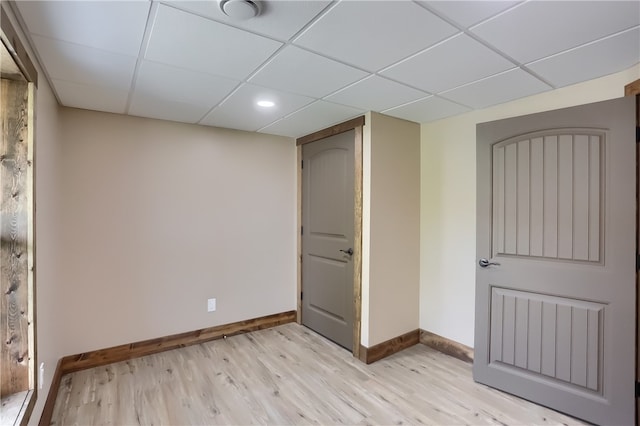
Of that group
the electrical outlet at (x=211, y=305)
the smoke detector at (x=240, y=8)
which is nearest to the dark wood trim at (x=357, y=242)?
the electrical outlet at (x=211, y=305)

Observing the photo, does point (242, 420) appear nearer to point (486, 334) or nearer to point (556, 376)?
point (486, 334)

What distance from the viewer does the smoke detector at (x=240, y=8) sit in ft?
4.25

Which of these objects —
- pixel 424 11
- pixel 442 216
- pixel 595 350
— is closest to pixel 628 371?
pixel 595 350

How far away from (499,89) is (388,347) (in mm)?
2347

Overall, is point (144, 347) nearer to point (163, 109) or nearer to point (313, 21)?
point (163, 109)

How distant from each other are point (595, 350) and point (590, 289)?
385 mm

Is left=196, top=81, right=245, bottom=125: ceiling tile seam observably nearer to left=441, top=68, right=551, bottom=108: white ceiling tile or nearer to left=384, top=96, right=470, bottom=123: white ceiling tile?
left=384, top=96, right=470, bottom=123: white ceiling tile

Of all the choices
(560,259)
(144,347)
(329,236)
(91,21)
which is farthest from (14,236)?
(560,259)

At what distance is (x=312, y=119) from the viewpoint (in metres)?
3.02

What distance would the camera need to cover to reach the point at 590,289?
2.03 metres

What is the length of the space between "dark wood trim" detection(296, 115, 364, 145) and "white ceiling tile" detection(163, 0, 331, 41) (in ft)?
4.71

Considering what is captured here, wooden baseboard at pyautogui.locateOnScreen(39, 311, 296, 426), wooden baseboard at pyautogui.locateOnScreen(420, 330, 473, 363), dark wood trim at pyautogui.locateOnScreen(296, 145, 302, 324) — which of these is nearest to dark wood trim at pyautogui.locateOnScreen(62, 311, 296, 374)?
wooden baseboard at pyautogui.locateOnScreen(39, 311, 296, 426)

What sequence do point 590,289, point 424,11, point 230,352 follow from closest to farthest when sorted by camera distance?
point 424,11
point 590,289
point 230,352

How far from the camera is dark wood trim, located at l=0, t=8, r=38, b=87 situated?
126 cm
